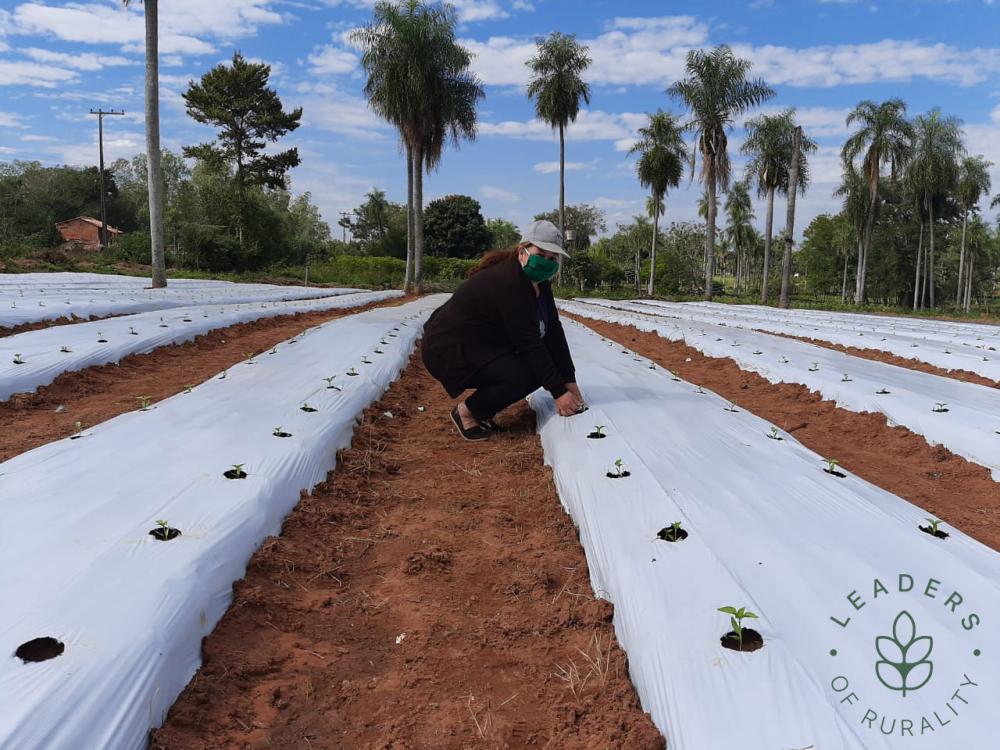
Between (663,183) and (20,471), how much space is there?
1084 inches

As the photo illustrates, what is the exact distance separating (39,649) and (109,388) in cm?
392

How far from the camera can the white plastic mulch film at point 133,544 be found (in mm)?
1153

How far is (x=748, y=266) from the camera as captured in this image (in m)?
57.0

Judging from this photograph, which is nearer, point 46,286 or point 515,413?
point 515,413

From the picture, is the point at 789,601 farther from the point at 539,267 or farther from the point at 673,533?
the point at 539,267

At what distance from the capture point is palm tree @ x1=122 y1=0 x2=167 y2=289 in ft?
36.1

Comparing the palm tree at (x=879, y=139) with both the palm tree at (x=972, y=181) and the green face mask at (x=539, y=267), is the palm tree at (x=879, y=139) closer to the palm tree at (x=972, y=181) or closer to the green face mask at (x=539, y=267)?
the palm tree at (x=972, y=181)

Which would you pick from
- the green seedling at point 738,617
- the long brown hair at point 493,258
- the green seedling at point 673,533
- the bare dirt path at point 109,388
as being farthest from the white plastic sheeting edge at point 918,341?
the bare dirt path at point 109,388

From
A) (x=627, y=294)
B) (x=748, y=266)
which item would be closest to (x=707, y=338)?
(x=627, y=294)

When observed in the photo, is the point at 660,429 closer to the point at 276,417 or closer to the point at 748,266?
A: the point at 276,417

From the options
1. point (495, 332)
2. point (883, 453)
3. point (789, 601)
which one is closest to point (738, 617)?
point (789, 601)

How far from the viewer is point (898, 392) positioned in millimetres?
4066

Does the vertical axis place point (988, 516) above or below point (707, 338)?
below

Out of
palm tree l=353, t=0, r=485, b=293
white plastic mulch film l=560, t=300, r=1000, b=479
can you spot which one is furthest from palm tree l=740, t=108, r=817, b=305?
white plastic mulch film l=560, t=300, r=1000, b=479
